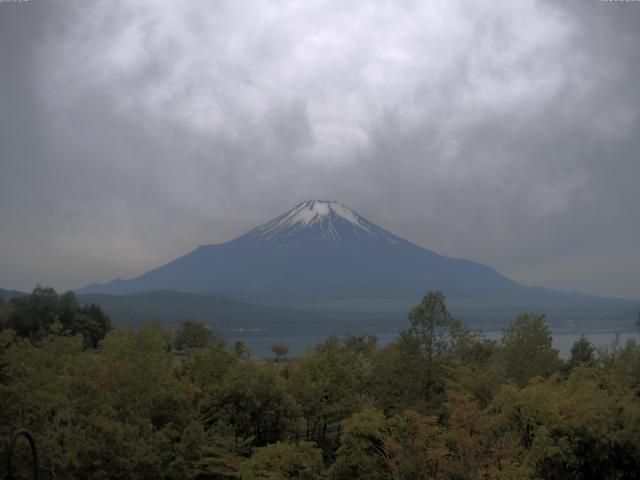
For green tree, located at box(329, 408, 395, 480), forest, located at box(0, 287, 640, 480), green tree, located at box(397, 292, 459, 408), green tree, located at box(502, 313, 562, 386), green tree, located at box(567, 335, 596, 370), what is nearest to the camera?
forest, located at box(0, 287, 640, 480)

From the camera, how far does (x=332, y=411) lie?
84.5ft

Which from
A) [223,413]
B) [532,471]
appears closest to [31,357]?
[223,413]

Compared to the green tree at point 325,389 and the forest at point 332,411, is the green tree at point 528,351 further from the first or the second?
the green tree at point 325,389

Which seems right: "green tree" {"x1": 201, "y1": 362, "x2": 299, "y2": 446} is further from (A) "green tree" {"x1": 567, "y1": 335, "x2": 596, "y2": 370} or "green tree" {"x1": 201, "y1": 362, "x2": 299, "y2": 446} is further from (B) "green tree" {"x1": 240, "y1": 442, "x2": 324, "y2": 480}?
(A) "green tree" {"x1": 567, "y1": 335, "x2": 596, "y2": 370}

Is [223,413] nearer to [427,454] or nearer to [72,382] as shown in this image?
[72,382]

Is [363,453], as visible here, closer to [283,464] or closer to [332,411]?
[283,464]

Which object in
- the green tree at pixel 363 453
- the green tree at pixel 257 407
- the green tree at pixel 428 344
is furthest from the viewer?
the green tree at pixel 428 344

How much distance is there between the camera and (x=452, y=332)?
28406mm

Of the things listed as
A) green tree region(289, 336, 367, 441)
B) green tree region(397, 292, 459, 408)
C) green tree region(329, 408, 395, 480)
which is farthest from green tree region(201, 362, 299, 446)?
green tree region(397, 292, 459, 408)

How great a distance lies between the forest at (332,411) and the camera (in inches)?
736

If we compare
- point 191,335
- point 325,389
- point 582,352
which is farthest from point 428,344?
point 191,335

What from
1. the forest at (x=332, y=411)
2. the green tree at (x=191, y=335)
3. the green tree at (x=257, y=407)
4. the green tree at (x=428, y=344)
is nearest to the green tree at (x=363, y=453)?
the forest at (x=332, y=411)

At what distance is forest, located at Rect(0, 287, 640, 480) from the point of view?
1870 centimetres

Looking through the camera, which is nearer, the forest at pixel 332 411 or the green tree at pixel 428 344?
the forest at pixel 332 411
